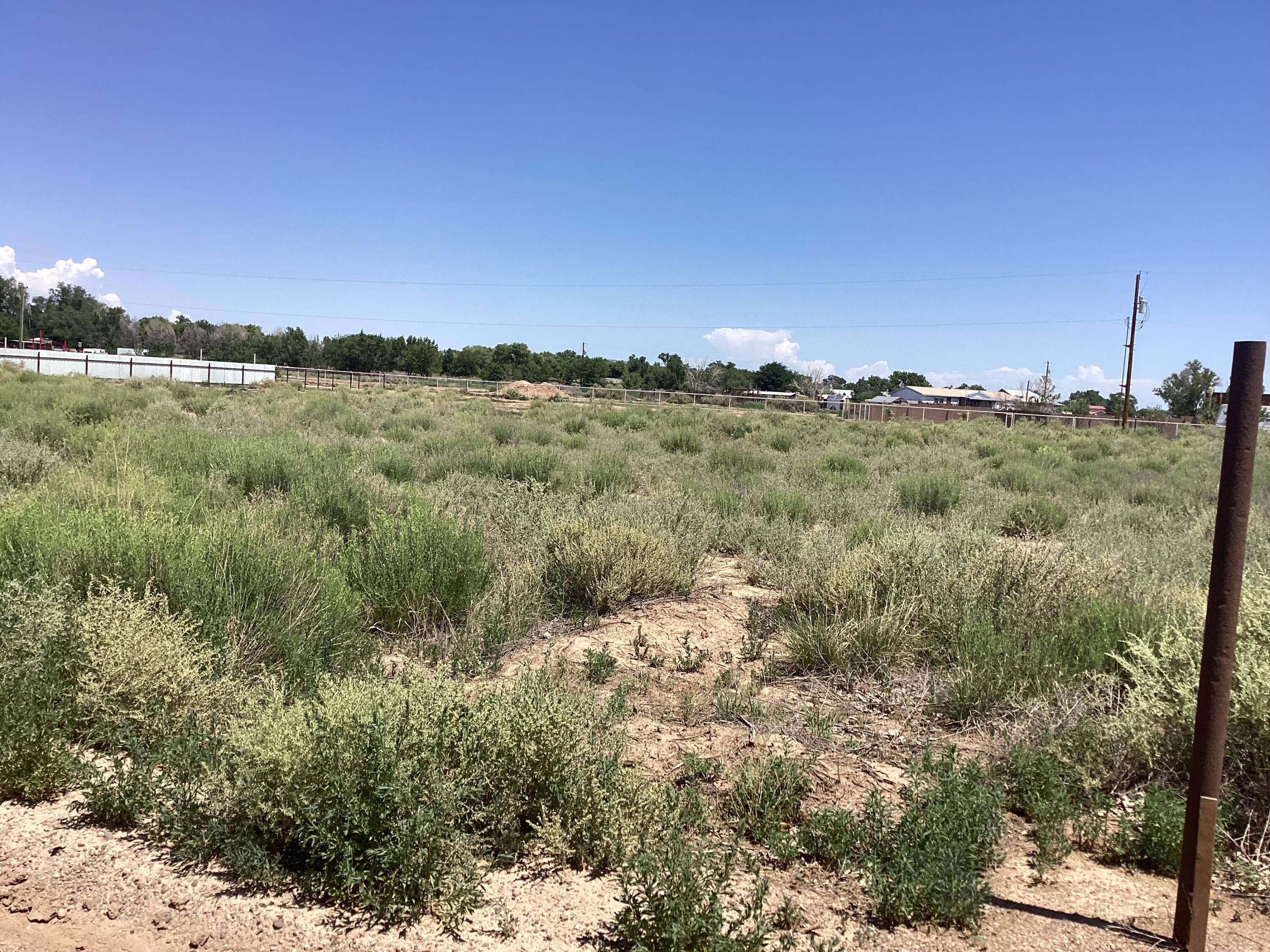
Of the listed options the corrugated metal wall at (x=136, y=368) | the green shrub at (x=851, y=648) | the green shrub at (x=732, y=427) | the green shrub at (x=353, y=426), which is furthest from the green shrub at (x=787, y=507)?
the corrugated metal wall at (x=136, y=368)

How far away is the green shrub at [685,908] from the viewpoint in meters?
2.88

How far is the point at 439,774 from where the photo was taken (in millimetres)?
3479

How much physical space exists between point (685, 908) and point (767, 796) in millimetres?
1178

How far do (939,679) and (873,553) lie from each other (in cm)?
178

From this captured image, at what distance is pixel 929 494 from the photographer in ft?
43.0

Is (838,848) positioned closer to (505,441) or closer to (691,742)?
(691,742)

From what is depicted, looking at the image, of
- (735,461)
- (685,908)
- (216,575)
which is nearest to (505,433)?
(735,461)

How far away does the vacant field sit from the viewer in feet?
11.1

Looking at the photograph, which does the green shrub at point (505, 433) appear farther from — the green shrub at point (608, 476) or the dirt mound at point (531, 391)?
the dirt mound at point (531, 391)

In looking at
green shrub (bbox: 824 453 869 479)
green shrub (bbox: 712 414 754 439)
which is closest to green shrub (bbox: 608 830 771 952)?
green shrub (bbox: 824 453 869 479)

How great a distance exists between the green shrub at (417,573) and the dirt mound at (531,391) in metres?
42.5

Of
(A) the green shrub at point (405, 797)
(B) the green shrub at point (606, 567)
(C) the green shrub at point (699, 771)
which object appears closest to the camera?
(A) the green shrub at point (405, 797)

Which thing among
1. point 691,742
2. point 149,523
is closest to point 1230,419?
point 691,742

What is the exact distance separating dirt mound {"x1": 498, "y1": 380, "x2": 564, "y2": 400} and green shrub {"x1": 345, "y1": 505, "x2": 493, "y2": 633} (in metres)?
42.5
